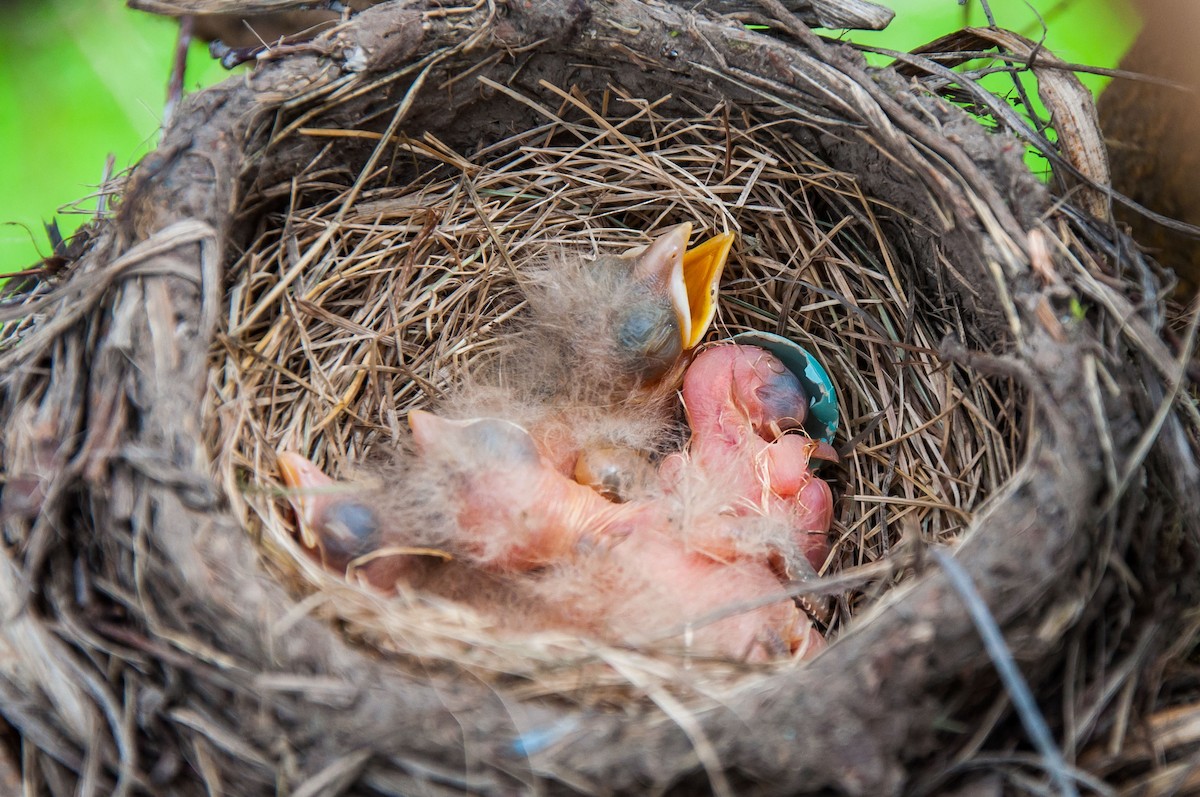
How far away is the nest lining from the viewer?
3.69 feet

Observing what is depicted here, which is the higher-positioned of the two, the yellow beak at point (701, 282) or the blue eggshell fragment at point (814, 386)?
the yellow beak at point (701, 282)

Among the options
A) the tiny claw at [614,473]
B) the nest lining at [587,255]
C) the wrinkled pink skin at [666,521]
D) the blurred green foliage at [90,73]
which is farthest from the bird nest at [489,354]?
the blurred green foliage at [90,73]

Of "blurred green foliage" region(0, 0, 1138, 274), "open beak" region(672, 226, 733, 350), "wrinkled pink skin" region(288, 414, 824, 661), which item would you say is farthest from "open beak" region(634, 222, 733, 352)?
"blurred green foliage" region(0, 0, 1138, 274)

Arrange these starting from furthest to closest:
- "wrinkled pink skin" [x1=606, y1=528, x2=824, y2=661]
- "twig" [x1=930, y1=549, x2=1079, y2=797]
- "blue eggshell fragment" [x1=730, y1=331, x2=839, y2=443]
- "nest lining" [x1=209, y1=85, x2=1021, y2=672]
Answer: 1. "blue eggshell fragment" [x1=730, y1=331, x2=839, y2=443]
2. "nest lining" [x1=209, y1=85, x2=1021, y2=672]
3. "wrinkled pink skin" [x1=606, y1=528, x2=824, y2=661]
4. "twig" [x1=930, y1=549, x2=1079, y2=797]

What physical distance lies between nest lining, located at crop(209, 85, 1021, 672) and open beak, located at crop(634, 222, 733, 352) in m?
0.08

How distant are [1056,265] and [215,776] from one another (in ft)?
3.37

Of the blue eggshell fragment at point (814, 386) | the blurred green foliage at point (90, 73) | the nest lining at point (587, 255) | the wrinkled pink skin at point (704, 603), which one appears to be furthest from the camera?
the blurred green foliage at point (90, 73)

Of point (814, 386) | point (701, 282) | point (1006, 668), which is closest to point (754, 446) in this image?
point (814, 386)

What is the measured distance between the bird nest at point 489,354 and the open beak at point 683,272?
92 mm

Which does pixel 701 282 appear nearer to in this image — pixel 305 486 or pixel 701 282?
pixel 701 282

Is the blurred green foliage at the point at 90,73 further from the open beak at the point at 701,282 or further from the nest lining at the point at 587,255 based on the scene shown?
the open beak at the point at 701,282

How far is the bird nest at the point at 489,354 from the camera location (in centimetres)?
75

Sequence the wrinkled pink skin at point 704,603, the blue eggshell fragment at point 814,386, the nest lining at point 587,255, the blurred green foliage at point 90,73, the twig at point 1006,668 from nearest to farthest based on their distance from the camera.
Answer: the twig at point 1006,668
the wrinkled pink skin at point 704,603
the nest lining at point 587,255
the blue eggshell fragment at point 814,386
the blurred green foliage at point 90,73

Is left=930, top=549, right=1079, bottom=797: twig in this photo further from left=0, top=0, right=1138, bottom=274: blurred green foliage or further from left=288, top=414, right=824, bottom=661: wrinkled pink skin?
left=0, top=0, right=1138, bottom=274: blurred green foliage
